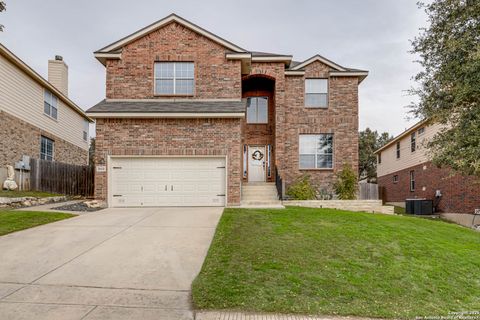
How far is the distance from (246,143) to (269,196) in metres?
4.55

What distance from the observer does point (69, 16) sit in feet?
57.7

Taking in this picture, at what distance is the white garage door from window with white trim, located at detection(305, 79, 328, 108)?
7.42 metres

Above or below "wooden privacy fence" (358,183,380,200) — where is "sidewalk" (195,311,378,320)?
below

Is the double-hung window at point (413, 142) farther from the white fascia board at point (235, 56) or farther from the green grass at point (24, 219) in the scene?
the green grass at point (24, 219)

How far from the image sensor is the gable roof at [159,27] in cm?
1462

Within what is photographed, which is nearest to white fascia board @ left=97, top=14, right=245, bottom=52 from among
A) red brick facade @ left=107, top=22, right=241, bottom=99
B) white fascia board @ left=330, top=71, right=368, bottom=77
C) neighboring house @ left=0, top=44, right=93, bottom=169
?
red brick facade @ left=107, top=22, right=241, bottom=99

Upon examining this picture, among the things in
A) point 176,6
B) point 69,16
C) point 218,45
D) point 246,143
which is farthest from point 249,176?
point 69,16

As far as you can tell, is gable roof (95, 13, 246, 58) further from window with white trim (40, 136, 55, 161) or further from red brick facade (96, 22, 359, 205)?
window with white trim (40, 136, 55, 161)

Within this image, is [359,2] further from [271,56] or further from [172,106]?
[172,106]

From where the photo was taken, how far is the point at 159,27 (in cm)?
1479

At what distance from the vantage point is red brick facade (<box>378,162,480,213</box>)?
17.5 m

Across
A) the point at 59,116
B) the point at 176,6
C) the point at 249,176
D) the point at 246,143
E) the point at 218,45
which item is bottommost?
the point at 249,176

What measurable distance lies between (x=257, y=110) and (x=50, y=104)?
1313 cm

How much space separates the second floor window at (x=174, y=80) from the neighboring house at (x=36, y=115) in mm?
7406
